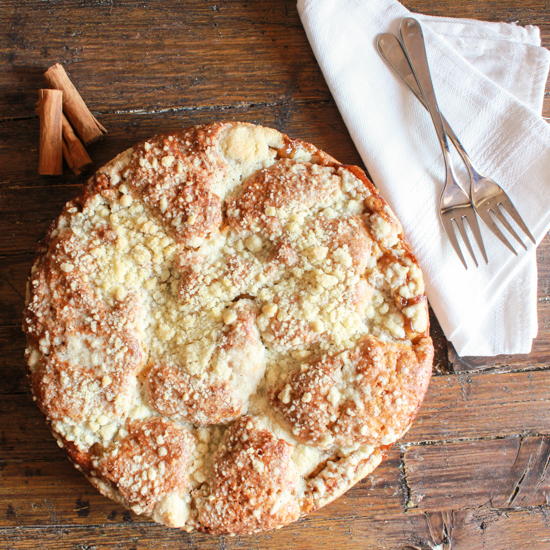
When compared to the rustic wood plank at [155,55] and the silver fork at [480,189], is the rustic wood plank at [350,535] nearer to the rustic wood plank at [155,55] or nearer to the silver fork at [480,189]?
the silver fork at [480,189]

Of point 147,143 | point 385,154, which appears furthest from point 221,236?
point 385,154

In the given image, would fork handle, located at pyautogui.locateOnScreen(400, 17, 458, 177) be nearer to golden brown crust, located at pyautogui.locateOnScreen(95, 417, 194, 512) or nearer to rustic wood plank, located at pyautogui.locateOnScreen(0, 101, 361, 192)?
rustic wood plank, located at pyautogui.locateOnScreen(0, 101, 361, 192)

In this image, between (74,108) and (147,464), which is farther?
(74,108)

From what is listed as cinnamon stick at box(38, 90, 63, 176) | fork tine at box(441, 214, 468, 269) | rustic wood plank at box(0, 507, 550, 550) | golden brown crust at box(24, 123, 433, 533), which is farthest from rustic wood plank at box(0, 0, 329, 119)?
rustic wood plank at box(0, 507, 550, 550)

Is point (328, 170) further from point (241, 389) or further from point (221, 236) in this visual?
point (241, 389)

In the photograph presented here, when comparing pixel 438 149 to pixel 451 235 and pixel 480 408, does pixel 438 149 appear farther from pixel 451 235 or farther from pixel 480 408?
pixel 480 408

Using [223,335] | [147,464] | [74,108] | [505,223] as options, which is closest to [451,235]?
[505,223]

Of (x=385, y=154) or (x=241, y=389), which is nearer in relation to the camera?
(x=241, y=389)

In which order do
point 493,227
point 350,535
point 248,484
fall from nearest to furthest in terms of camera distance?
point 248,484 < point 493,227 < point 350,535
